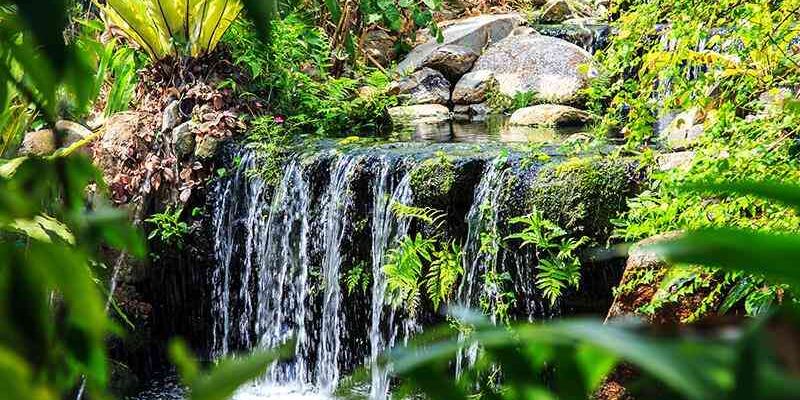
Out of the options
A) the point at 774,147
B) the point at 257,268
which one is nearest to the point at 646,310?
the point at 774,147

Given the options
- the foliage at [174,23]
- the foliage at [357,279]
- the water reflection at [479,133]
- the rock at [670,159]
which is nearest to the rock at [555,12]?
the water reflection at [479,133]

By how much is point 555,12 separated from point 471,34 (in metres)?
1.67

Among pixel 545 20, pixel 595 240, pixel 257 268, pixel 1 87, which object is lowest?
pixel 257 268

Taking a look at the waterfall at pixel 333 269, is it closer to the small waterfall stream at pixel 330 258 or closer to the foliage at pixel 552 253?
the small waterfall stream at pixel 330 258

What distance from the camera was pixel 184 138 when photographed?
20.1ft

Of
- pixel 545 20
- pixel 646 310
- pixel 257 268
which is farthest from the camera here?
pixel 545 20

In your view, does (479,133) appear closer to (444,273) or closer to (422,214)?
(422,214)

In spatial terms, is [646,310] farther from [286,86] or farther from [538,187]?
[286,86]

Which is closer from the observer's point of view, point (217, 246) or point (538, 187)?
point (538, 187)

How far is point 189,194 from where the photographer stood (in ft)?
19.5

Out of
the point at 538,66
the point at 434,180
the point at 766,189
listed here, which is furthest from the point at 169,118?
the point at 766,189

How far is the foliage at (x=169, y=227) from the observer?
5863mm

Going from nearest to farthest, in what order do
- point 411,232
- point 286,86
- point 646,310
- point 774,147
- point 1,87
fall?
point 1,87
point 774,147
point 646,310
point 411,232
point 286,86

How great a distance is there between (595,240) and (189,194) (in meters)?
2.98
